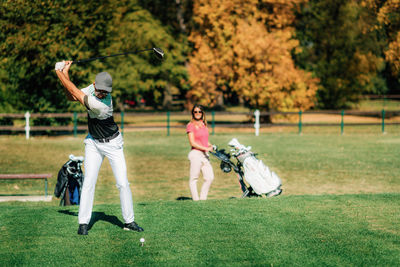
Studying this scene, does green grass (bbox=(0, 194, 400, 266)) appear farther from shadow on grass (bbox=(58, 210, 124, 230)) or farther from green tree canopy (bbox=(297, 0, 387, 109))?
green tree canopy (bbox=(297, 0, 387, 109))

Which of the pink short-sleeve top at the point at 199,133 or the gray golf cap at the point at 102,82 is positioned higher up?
the gray golf cap at the point at 102,82

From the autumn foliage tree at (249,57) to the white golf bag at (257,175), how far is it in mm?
22278

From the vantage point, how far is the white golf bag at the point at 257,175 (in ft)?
32.7

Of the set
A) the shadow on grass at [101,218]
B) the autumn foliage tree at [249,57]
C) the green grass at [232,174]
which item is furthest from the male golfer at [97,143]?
the autumn foliage tree at [249,57]

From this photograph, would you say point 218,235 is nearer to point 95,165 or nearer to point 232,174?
point 95,165

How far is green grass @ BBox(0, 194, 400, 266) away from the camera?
6.22 m

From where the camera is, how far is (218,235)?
23.6 ft

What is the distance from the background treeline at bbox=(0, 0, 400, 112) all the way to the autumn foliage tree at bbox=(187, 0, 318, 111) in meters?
0.06

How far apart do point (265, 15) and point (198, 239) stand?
2948 centimetres

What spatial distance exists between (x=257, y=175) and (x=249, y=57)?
75.2 ft

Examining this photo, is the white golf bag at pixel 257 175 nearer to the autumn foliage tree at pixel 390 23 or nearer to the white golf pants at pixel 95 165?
the white golf pants at pixel 95 165

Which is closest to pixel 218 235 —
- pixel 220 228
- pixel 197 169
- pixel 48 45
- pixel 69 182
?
pixel 220 228

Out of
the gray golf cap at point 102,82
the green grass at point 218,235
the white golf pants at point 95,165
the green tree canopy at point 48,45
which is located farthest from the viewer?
the green tree canopy at point 48,45

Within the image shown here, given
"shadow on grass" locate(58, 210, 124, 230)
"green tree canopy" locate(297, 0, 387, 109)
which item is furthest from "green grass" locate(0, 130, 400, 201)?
"green tree canopy" locate(297, 0, 387, 109)
